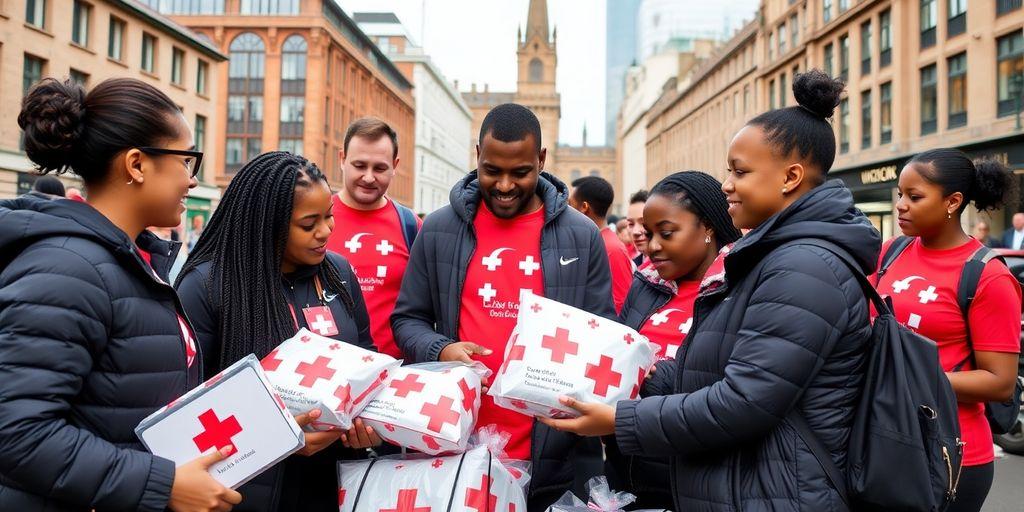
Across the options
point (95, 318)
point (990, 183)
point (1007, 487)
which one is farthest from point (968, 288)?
point (1007, 487)

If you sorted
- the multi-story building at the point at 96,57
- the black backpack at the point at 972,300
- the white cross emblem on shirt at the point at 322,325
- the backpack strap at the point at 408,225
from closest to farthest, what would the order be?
the white cross emblem on shirt at the point at 322,325
the black backpack at the point at 972,300
the backpack strap at the point at 408,225
the multi-story building at the point at 96,57

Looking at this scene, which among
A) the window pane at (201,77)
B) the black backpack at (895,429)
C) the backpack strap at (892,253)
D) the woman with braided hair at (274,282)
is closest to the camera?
the black backpack at (895,429)

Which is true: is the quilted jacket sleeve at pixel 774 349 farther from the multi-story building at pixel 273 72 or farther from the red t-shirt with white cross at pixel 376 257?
the multi-story building at pixel 273 72

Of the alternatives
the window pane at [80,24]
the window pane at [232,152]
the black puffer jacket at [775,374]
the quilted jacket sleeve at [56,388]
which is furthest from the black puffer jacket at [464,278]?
Answer: the window pane at [232,152]

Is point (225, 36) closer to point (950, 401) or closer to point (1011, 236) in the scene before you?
point (1011, 236)

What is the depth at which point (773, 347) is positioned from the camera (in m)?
1.96

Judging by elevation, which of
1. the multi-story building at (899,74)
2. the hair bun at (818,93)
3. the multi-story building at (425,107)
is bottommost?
the hair bun at (818,93)

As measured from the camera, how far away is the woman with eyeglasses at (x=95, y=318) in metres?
1.71

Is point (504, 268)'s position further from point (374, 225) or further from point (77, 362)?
point (77, 362)

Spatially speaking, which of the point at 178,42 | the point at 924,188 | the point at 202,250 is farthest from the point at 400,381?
the point at 178,42

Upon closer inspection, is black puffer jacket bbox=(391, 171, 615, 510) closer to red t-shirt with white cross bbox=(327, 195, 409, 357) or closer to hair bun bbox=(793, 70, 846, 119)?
red t-shirt with white cross bbox=(327, 195, 409, 357)

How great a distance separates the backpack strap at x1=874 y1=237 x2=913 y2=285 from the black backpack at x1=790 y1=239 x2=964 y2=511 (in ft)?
5.25

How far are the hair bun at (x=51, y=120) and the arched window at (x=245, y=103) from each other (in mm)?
48686

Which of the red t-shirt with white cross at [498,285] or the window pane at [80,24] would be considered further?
the window pane at [80,24]
